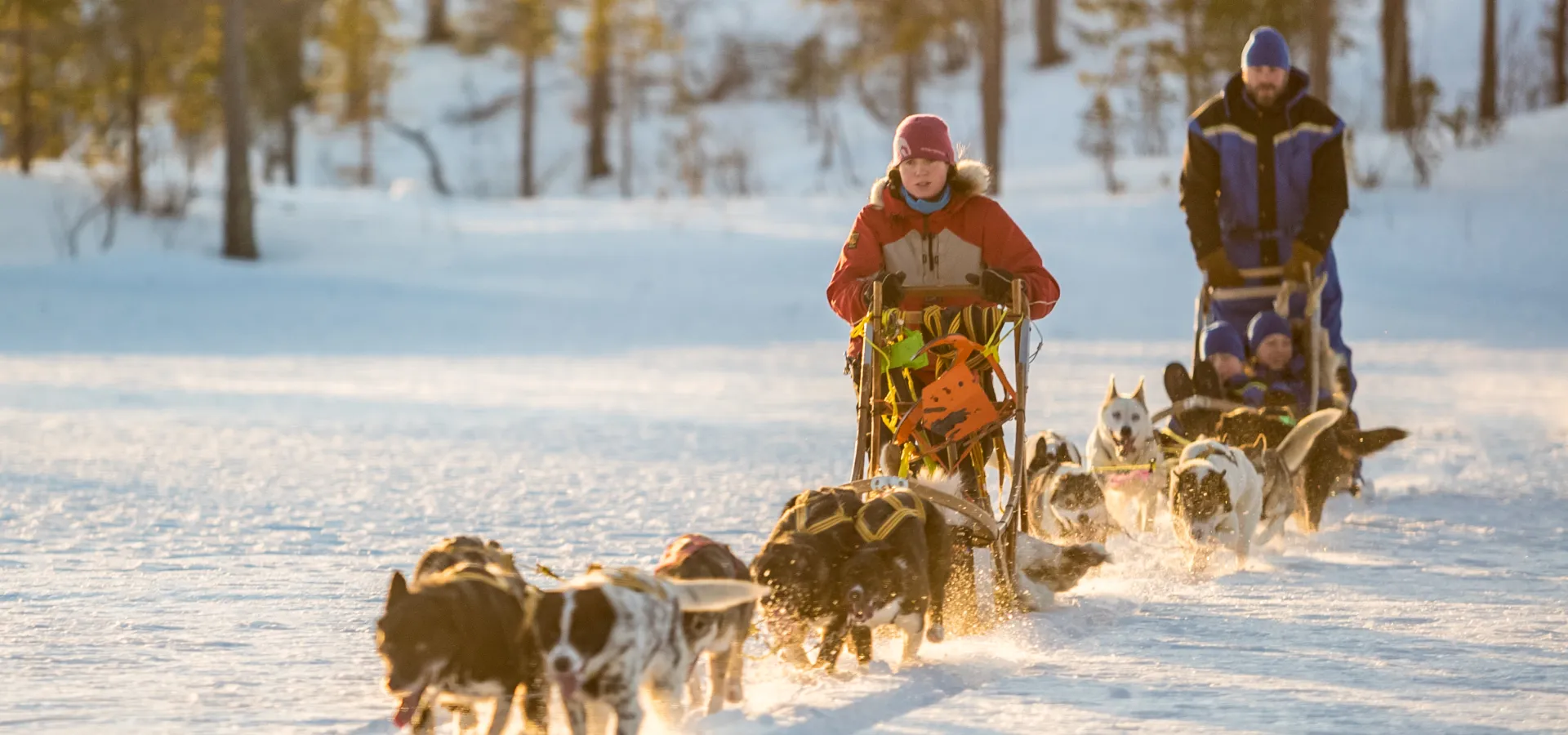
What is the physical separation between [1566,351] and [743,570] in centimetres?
1356

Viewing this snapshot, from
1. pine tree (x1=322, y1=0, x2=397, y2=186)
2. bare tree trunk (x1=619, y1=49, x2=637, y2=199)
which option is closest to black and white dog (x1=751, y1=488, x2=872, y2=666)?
bare tree trunk (x1=619, y1=49, x2=637, y2=199)

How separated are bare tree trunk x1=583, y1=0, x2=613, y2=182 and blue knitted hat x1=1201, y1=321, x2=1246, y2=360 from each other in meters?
28.9

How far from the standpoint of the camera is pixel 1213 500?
6.24 meters

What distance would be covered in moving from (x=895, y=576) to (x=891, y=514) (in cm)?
16

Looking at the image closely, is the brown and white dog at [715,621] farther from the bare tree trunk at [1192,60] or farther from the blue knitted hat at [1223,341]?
the bare tree trunk at [1192,60]

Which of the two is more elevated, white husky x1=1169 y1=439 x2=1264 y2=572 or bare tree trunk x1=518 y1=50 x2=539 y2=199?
bare tree trunk x1=518 y1=50 x2=539 y2=199

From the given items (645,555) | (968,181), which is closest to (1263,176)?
(968,181)

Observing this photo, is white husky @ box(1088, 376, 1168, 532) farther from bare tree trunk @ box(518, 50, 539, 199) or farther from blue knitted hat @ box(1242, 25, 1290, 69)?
bare tree trunk @ box(518, 50, 539, 199)

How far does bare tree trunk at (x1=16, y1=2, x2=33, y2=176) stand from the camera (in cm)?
2612

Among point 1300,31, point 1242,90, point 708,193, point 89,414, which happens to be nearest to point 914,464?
point 1242,90

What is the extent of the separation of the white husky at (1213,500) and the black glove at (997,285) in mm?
1207

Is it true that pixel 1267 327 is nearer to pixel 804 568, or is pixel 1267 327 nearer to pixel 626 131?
pixel 804 568

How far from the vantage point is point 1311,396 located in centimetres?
758

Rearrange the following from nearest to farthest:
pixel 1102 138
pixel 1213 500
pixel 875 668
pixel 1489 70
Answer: pixel 875 668 < pixel 1213 500 < pixel 1489 70 < pixel 1102 138
